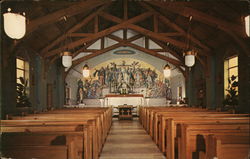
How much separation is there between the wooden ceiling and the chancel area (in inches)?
1.5

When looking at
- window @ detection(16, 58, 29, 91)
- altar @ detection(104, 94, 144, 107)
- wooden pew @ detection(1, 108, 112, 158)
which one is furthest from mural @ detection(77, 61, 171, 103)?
wooden pew @ detection(1, 108, 112, 158)

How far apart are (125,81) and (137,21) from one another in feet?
20.3

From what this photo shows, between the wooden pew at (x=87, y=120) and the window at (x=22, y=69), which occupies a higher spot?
the window at (x=22, y=69)

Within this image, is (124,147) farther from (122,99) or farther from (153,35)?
(122,99)

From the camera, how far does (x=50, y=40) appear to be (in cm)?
982

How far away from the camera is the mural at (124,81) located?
15.3 m

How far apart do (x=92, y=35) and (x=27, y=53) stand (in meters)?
3.00

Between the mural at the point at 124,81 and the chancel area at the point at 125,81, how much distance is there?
7 cm

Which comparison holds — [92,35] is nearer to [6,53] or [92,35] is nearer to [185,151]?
[6,53]

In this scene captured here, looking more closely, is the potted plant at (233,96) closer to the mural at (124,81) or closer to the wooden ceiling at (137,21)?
the wooden ceiling at (137,21)

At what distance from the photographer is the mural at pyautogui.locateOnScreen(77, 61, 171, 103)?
50.1ft

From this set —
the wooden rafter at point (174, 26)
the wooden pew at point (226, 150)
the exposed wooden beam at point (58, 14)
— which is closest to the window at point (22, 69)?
the exposed wooden beam at point (58, 14)

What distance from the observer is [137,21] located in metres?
10.0

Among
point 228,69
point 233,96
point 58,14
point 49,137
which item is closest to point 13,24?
point 58,14
